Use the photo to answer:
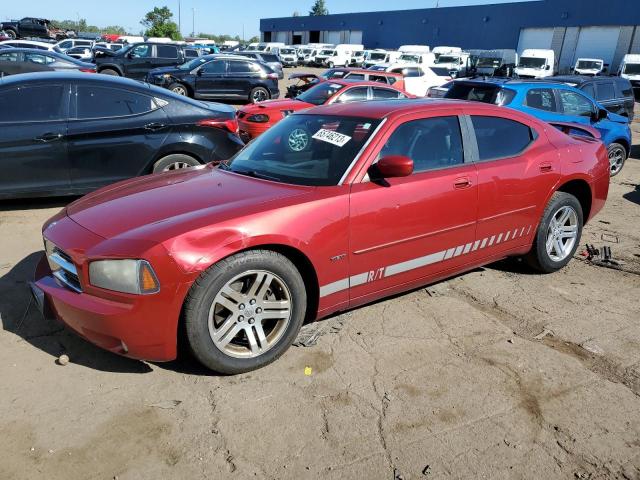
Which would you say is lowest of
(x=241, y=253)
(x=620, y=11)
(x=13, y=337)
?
(x=13, y=337)

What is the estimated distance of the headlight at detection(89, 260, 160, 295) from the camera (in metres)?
2.81

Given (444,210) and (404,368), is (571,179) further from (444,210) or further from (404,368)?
(404,368)

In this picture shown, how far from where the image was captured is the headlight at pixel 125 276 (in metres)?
2.81

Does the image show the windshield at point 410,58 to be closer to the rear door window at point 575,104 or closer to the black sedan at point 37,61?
the black sedan at point 37,61

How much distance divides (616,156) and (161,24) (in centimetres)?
6471

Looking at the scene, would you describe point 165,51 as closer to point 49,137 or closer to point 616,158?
point 49,137

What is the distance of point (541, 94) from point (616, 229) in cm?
327

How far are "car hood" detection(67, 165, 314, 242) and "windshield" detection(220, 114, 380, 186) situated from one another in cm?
15

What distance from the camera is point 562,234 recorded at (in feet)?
15.9

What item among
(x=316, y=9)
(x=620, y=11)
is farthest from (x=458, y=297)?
(x=316, y=9)

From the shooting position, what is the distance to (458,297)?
171 inches

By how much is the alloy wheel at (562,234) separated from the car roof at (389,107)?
1116 mm

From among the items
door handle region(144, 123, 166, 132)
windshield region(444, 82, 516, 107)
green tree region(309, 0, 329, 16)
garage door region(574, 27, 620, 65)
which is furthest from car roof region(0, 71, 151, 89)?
green tree region(309, 0, 329, 16)

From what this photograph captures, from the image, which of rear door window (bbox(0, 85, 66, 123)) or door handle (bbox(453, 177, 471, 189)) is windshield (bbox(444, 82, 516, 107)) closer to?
door handle (bbox(453, 177, 471, 189))
